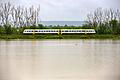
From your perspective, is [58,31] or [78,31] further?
[58,31]

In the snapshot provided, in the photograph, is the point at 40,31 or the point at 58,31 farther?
the point at 58,31

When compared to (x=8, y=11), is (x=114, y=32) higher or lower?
lower

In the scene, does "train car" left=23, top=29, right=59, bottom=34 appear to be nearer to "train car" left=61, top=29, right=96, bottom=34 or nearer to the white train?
the white train

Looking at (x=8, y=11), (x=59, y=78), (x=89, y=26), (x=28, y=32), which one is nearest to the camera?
(x=59, y=78)

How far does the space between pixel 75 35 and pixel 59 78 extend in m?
11.1

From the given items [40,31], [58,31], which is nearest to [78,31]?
[58,31]

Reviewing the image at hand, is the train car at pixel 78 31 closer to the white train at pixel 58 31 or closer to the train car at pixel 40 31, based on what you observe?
the white train at pixel 58 31

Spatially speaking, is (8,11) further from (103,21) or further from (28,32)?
(103,21)

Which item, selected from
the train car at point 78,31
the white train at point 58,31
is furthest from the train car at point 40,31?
the train car at point 78,31

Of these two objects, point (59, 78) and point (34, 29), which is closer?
point (59, 78)

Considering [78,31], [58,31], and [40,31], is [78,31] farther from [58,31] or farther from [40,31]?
[40,31]

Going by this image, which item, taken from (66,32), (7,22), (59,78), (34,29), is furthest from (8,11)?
(59,78)

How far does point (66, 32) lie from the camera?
13734 millimetres

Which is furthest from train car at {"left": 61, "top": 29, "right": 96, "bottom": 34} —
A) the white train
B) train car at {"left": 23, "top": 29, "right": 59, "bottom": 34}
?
train car at {"left": 23, "top": 29, "right": 59, "bottom": 34}
